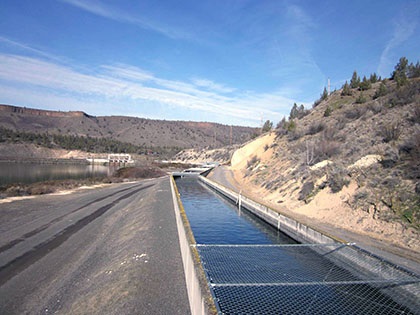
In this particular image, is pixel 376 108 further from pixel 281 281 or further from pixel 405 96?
pixel 281 281

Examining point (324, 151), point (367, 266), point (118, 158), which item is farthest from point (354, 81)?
point (118, 158)

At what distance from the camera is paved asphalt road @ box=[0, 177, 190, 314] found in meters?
7.70

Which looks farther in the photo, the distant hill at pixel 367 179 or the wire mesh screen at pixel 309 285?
the distant hill at pixel 367 179

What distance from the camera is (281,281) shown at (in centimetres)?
967

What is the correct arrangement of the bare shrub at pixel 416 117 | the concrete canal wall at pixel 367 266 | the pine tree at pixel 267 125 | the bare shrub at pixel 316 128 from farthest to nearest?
1. the pine tree at pixel 267 125
2. the bare shrub at pixel 316 128
3. the bare shrub at pixel 416 117
4. the concrete canal wall at pixel 367 266

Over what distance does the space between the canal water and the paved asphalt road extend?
60.0 inches

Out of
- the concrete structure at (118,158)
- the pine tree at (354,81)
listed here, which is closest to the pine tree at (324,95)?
the pine tree at (354,81)

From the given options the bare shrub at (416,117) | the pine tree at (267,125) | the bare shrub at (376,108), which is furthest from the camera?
the pine tree at (267,125)

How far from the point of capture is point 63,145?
13888 centimetres

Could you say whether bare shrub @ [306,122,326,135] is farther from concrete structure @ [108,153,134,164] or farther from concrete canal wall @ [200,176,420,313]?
concrete structure @ [108,153,134,164]

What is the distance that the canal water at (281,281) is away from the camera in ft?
26.2

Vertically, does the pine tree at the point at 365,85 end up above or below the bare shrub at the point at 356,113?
above

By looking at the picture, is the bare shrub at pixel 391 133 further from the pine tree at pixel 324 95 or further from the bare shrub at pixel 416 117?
the pine tree at pixel 324 95

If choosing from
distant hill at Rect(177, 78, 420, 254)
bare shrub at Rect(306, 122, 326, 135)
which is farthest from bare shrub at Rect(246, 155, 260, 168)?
distant hill at Rect(177, 78, 420, 254)
